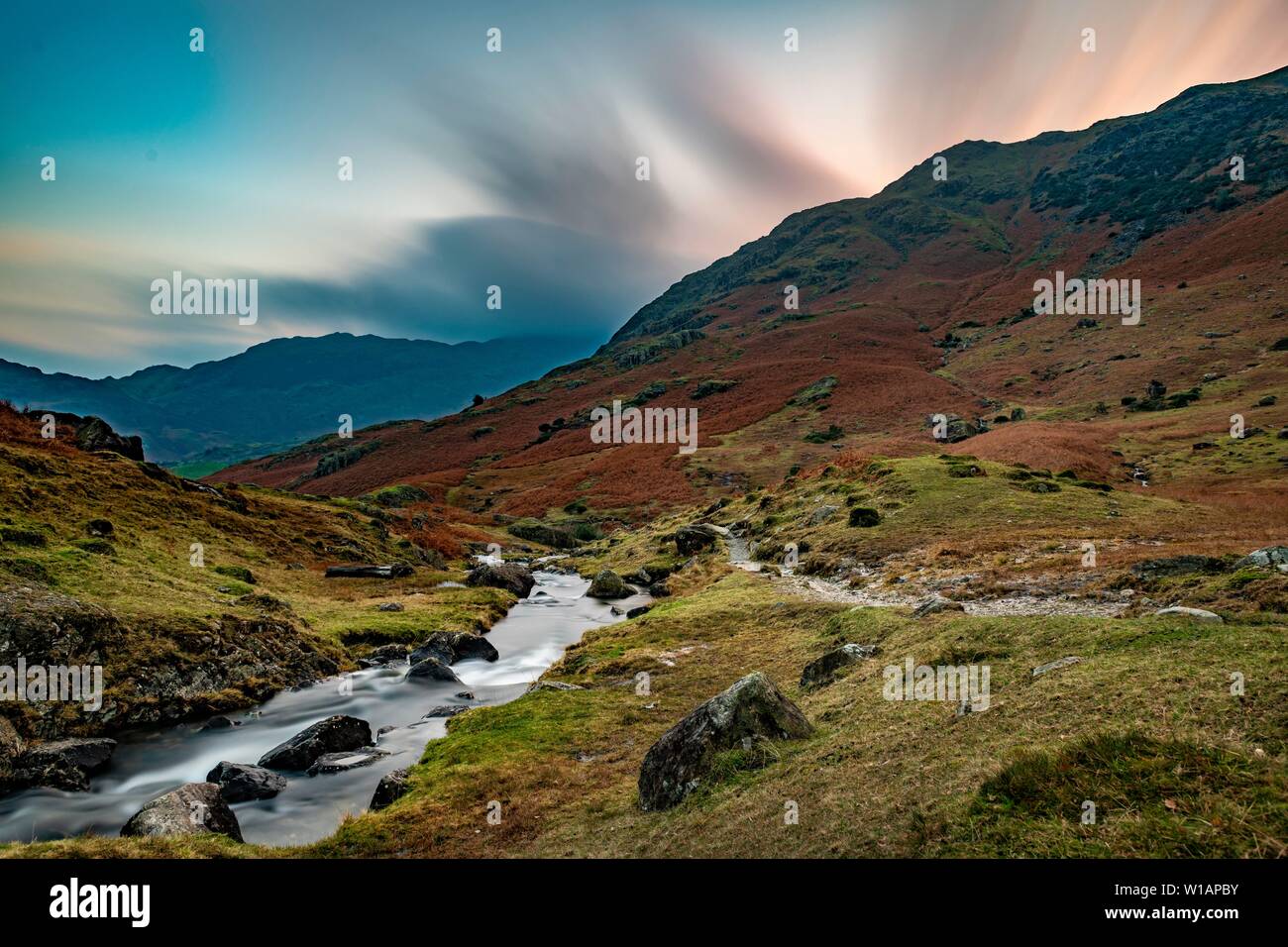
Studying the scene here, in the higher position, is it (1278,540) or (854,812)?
(1278,540)

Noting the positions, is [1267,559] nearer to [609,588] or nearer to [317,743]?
[317,743]

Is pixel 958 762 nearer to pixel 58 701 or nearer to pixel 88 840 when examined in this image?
pixel 88 840

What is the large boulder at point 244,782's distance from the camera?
16.5m

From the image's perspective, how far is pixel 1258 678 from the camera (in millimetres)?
8969

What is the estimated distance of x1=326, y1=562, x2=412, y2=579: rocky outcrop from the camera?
44.2 metres

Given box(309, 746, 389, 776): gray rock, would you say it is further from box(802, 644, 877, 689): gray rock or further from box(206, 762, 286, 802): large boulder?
box(802, 644, 877, 689): gray rock

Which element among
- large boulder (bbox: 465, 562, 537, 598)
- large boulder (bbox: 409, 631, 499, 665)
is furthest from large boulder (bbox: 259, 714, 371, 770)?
large boulder (bbox: 465, 562, 537, 598)

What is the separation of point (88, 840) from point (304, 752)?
7769 mm

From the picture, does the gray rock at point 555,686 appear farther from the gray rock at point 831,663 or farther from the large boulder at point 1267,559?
the large boulder at point 1267,559

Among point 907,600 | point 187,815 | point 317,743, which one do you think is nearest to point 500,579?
point 317,743

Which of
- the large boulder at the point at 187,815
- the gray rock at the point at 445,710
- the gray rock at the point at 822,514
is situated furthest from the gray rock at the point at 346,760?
the gray rock at the point at 822,514

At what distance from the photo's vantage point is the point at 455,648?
31312mm

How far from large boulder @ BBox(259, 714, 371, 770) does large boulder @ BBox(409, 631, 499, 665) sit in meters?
9.25
